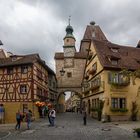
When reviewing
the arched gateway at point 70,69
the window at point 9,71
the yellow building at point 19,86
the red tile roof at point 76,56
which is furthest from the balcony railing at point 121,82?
the red tile roof at point 76,56

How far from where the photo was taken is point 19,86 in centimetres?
3594

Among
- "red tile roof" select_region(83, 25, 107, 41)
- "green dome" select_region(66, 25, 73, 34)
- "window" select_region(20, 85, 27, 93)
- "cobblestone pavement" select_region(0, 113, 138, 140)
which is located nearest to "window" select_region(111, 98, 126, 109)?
"cobblestone pavement" select_region(0, 113, 138, 140)

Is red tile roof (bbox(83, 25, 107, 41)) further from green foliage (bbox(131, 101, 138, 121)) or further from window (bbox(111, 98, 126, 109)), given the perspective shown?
window (bbox(111, 98, 126, 109))

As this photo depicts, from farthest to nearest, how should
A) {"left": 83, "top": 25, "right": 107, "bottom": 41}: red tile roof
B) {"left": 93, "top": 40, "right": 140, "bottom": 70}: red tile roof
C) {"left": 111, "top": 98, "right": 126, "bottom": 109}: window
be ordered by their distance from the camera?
{"left": 83, "top": 25, "right": 107, "bottom": 41}: red tile roof, {"left": 93, "top": 40, "right": 140, "bottom": 70}: red tile roof, {"left": 111, "top": 98, "right": 126, "bottom": 109}: window

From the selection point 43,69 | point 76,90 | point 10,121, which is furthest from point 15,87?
point 76,90

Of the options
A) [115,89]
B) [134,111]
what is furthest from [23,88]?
[134,111]

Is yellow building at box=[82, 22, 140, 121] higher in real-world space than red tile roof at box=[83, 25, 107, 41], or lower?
lower

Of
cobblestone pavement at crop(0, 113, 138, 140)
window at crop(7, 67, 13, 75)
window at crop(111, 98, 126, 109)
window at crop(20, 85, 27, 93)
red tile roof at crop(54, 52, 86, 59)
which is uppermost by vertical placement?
red tile roof at crop(54, 52, 86, 59)

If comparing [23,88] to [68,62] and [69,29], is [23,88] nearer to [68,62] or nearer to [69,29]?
[68,62]

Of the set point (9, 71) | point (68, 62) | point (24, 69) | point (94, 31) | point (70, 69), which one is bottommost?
point (9, 71)

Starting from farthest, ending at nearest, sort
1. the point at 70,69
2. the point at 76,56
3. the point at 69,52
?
the point at 69,52
the point at 76,56
the point at 70,69

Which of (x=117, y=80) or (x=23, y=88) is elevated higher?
(x=117, y=80)

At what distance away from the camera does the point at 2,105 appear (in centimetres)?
3612

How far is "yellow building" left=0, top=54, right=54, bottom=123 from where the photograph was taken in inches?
1388
